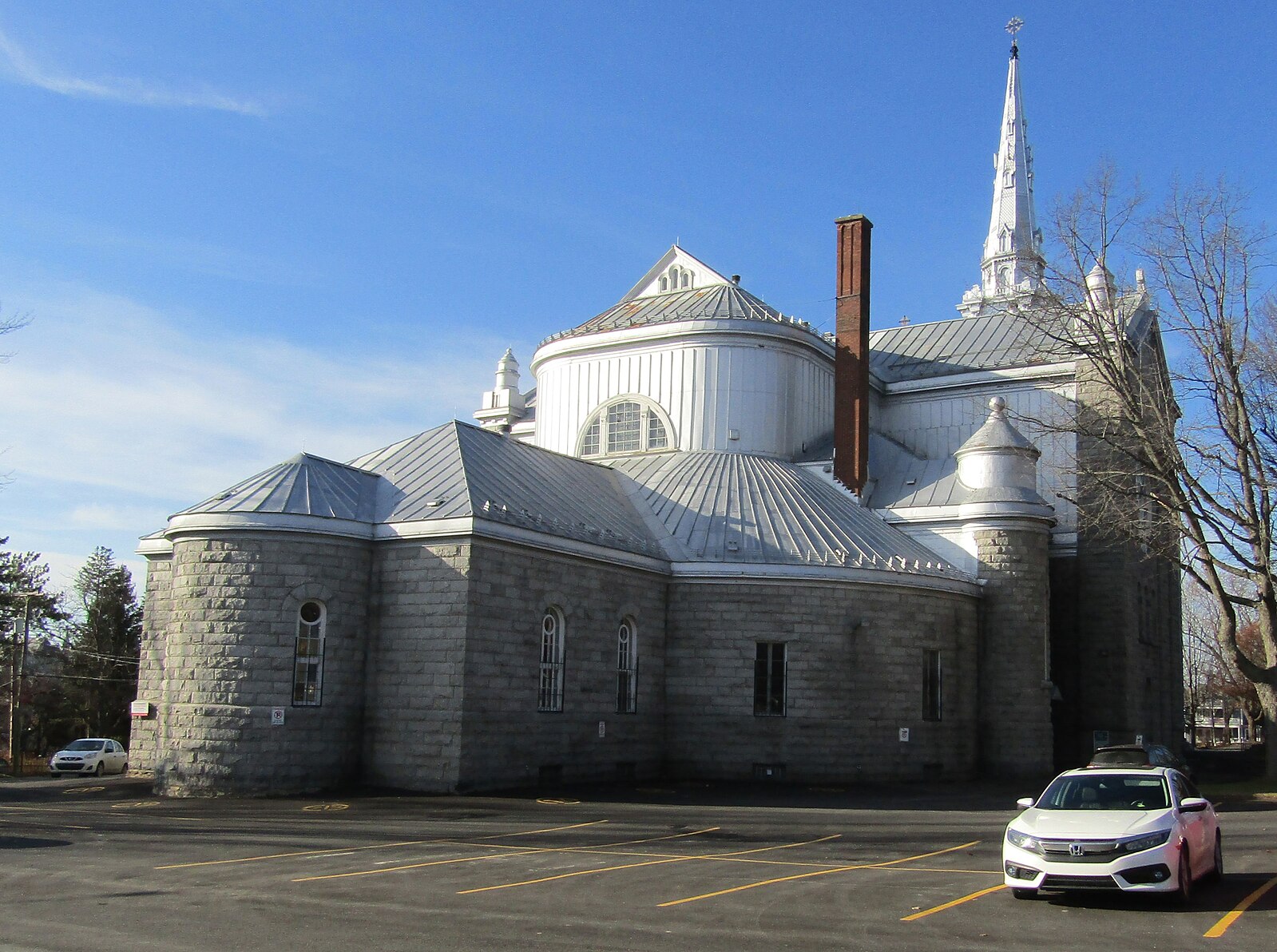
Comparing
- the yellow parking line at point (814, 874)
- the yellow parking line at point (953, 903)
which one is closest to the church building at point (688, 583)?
the yellow parking line at point (814, 874)

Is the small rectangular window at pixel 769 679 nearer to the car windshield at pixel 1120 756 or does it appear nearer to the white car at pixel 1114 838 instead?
the car windshield at pixel 1120 756

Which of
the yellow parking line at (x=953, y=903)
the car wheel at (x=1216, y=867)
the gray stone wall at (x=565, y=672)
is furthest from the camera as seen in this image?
the gray stone wall at (x=565, y=672)

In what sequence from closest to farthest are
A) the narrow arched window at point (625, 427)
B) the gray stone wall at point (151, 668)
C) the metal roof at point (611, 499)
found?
the metal roof at point (611, 499) → the gray stone wall at point (151, 668) → the narrow arched window at point (625, 427)

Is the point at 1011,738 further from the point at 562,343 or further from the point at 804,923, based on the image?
the point at 804,923

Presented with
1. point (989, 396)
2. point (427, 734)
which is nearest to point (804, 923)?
point (427, 734)

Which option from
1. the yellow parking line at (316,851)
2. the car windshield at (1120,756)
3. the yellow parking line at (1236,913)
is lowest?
the yellow parking line at (316,851)

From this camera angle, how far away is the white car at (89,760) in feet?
130

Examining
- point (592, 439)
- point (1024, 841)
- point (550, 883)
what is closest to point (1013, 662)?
point (592, 439)

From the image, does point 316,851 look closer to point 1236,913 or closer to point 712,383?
point 1236,913

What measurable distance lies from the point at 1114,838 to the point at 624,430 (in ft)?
91.7

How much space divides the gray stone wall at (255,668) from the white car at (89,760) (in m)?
15.3

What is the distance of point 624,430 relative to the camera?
39812 mm

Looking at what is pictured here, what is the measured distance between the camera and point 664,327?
39.3m

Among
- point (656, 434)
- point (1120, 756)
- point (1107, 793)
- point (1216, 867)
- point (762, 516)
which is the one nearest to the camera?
point (1107, 793)
